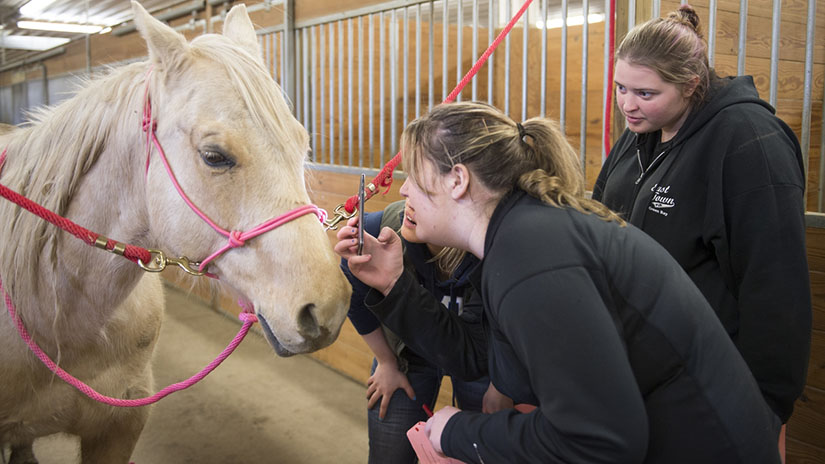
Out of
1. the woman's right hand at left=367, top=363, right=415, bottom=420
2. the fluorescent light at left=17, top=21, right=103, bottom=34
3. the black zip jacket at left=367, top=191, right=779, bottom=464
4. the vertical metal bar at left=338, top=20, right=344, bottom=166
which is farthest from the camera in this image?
the fluorescent light at left=17, top=21, right=103, bottom=34

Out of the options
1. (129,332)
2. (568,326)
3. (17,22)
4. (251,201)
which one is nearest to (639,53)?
(568,326)

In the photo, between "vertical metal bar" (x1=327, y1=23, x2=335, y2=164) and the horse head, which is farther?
"vertical metal bar" (x1=327, y1=23, x2=335, y2=164)

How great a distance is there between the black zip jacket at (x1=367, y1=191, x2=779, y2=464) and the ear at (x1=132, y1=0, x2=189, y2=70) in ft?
2.30

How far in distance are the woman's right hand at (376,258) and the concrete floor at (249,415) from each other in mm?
1502

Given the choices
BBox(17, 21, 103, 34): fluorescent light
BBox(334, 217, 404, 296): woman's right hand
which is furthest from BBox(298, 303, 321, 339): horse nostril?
BBox(17, 21, 103, 34): fluorescent light

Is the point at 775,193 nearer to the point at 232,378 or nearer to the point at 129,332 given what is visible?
the point at 129,332

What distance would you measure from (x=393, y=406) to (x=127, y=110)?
92 cm

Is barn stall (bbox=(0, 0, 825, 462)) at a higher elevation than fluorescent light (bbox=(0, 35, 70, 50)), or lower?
lower

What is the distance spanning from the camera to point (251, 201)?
1.06 meters

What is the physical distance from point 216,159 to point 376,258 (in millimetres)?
355

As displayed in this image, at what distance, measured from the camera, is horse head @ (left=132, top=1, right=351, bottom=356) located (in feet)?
3.34

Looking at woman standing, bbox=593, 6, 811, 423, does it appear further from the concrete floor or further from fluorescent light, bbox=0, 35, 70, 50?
fluorescent light, bbox=0, 35, 70, 50

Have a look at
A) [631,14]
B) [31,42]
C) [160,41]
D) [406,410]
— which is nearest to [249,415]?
[406,410]

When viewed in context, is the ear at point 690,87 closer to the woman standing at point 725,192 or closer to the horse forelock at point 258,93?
the woman standing at point 725,192
